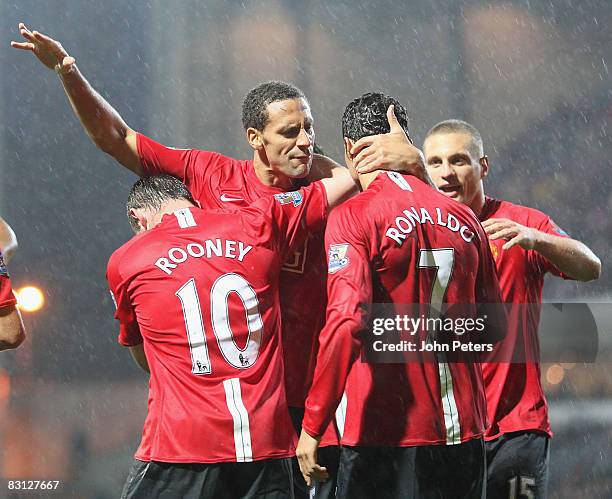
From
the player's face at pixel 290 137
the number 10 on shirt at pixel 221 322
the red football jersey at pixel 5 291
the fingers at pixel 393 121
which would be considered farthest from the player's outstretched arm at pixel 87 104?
the fingers at pixel 393 121

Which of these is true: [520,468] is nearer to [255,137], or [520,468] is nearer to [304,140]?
[304,140]

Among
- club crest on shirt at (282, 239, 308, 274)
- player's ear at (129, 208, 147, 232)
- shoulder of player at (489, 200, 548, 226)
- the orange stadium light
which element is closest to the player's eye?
club crest on shirt at (282, 239, 308, 274)

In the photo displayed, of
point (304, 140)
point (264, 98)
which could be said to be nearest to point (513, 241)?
point (304, 140)

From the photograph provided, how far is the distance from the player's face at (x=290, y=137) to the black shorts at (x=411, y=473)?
1.10 m

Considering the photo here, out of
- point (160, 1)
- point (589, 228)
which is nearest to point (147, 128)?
point (160, 1)

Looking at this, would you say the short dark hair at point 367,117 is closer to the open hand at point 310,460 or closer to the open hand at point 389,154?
the open hand at point 389,154

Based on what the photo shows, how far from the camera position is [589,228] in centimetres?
829

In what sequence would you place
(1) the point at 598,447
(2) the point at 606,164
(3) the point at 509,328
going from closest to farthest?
(3) the point at 509,328
(1) the point at 598,447
(2) the point at 606,164

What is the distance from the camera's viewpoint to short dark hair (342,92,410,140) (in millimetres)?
2826

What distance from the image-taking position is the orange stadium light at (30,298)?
6.97 metres

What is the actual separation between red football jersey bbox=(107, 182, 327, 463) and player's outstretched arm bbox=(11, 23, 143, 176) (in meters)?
0.76

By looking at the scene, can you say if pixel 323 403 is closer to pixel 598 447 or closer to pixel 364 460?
pixel 364 460

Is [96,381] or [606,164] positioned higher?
[606,164]

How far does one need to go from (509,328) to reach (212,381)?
Result: 46.6 inches
